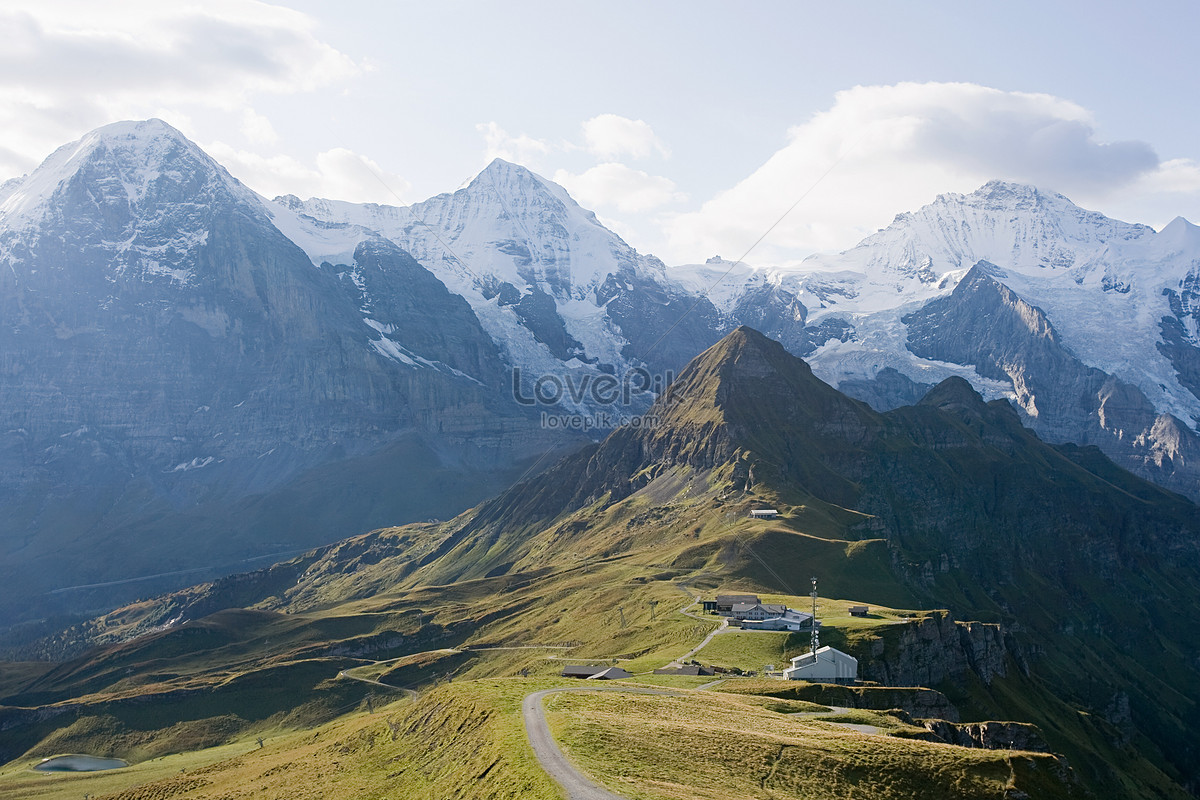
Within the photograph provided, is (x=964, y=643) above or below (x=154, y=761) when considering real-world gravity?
above

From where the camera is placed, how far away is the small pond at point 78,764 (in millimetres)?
171625

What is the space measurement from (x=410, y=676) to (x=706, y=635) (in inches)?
2863

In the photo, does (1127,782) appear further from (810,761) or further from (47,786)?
(47,786)

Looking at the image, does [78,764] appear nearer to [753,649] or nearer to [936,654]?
[753,649]

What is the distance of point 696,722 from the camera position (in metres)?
80.0

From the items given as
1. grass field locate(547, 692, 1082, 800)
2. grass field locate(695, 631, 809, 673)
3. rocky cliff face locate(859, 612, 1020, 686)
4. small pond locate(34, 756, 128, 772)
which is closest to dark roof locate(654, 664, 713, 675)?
grass field locate(695, 631, 809, 673)

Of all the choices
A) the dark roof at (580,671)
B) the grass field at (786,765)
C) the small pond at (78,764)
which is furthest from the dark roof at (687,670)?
the small pond at (78,764)

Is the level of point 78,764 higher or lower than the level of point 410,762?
lower

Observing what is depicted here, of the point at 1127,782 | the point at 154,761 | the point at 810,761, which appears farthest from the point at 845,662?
the point at 154,761

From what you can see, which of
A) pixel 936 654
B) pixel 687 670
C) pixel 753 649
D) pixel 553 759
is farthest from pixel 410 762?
pixel 936 654

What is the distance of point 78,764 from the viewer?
576ft

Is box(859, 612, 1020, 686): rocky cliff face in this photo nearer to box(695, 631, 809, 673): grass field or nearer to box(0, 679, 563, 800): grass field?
box(695, 631, 809, 673): grass field

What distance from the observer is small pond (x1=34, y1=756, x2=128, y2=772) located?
17162cm

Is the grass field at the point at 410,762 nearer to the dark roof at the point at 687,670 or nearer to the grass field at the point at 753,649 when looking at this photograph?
the dark roof at the point at 687,670
